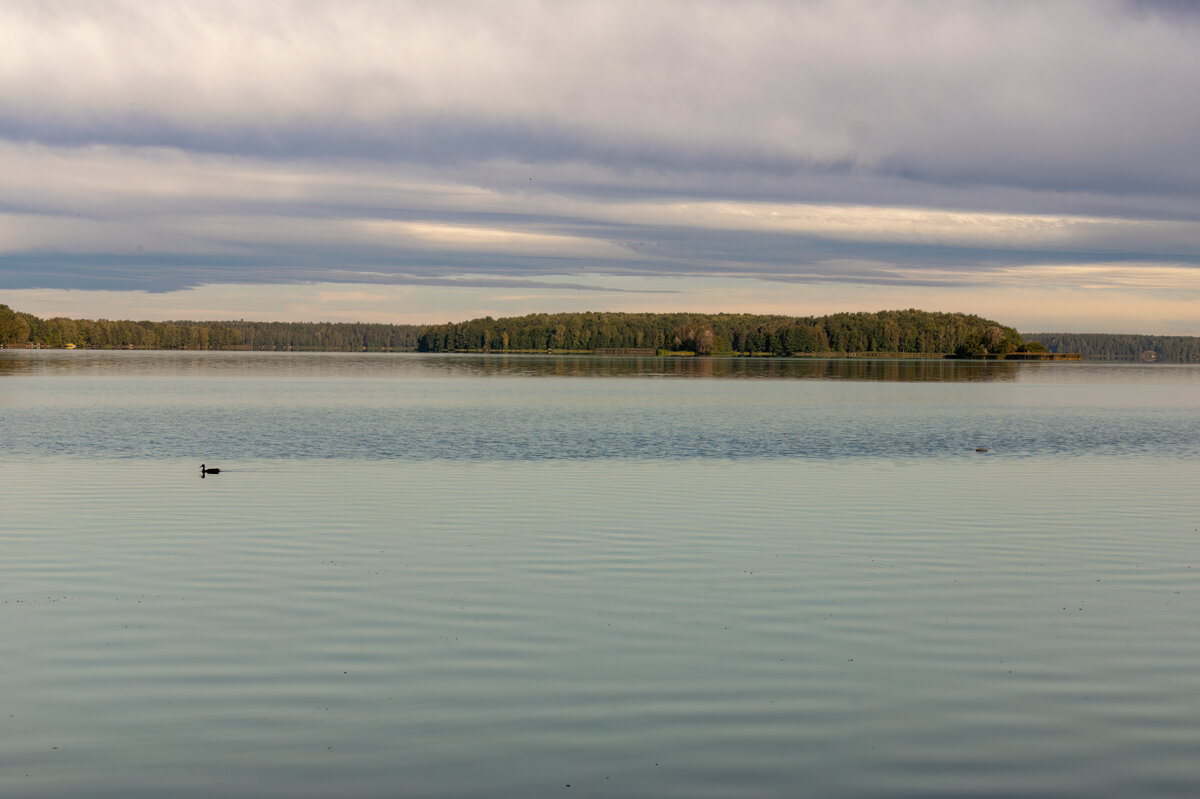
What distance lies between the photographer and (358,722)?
10.4 meters

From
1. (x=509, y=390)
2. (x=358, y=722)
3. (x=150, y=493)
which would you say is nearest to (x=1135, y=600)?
(x=358, y=722)

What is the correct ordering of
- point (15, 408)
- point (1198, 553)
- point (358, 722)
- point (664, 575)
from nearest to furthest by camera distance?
point (358, 722), point (664, 575), point (1198, 553), point (15, 408)

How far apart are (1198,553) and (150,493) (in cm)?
2405

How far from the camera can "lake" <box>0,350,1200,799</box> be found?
9469 millimetres

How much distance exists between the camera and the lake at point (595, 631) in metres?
9.47

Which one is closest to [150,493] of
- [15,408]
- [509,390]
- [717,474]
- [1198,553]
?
[717,474]

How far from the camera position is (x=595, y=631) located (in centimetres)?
1389

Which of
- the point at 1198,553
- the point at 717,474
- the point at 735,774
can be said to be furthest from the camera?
the point at 717,474

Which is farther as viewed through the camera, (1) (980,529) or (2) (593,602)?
(1) (980,529)

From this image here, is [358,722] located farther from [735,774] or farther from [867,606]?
[867,606]

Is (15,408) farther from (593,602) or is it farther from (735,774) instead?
(735,774)

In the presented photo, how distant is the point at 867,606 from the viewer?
50.6 ft

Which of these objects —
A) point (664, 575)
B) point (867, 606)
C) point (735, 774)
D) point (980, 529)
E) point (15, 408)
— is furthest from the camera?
point (15, 408)

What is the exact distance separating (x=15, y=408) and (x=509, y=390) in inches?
1553
